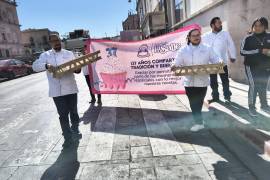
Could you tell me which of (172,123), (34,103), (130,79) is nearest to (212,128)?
(172,123)

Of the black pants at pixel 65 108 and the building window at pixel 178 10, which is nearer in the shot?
the black pants at pixel 65 108

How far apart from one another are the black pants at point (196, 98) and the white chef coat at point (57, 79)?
2.06 metres

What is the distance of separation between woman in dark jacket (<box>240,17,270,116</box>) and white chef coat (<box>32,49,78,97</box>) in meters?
3.14

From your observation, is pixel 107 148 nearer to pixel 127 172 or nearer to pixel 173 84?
pixel 127 172

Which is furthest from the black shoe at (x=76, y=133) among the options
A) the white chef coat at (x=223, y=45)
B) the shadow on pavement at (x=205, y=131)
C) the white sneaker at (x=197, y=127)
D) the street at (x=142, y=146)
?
the white chef coat at (x=223, y=45)

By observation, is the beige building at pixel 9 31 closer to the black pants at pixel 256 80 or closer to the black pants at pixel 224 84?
the black pants at pixel 224 84

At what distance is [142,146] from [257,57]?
2.52 metres

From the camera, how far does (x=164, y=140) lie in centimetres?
480

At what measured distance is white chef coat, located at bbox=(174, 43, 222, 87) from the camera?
15.2 feet

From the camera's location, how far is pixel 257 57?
16.0ft

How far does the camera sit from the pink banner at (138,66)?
6797 millimetres

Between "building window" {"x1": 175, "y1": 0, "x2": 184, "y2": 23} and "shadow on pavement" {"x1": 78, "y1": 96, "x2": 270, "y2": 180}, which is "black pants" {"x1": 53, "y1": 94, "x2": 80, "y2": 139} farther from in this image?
"building window" {"x1": 175, "y1": 0, "x2": 184, "y2": 23}

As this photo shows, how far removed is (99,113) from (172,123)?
2169 mm

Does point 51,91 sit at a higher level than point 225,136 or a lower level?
higher
